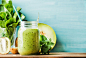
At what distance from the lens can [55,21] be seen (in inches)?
44.1

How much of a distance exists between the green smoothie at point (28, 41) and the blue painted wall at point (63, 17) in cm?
29

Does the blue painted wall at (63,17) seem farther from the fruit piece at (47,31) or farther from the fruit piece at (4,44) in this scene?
the fruit piece at (4,44)

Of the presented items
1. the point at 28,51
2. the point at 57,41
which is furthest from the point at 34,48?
the point at 57,41

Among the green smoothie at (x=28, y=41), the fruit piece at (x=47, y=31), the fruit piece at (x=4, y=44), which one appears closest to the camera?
the green smoothie at (x=28, y=41)

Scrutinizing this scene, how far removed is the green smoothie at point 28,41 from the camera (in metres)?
0.83

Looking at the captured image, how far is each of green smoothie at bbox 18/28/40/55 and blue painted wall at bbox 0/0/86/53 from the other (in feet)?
0.96

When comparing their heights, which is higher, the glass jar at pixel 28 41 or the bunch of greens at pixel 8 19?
the bunch of greens at pixel 8 19

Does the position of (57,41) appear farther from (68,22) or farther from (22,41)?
(22,41)

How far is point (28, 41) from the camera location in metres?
0.83

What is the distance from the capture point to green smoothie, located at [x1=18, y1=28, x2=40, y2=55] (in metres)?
0.83

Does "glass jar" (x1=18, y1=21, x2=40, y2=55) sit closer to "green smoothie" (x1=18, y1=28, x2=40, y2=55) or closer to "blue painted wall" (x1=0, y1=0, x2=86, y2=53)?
"green smoothie" (x1=18, y1=28, x2=40, y2=55)

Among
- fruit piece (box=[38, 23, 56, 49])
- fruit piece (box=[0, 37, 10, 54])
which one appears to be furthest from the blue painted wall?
fruit piece (box=[0, 37, 10, 54])

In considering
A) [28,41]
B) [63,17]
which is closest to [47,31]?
[63,17]

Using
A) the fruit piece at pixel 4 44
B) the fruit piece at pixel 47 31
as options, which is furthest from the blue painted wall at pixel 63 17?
the fruit piece at pixel 4 44
